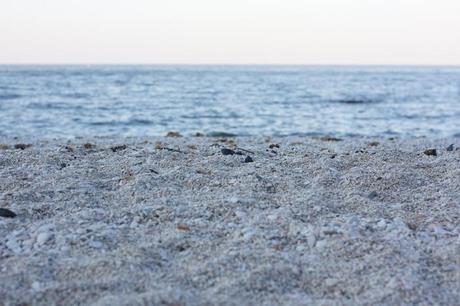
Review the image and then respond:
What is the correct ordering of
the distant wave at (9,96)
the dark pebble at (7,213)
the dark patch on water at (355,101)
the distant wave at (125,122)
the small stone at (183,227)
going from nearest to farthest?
the small stone at (183,227)
the dark pebble at (7,213)
the distant wave at (125,122)
the distant wave at (9,96)
the dark patch on water at (355,101)

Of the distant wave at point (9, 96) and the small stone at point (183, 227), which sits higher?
the small stone at point (183, 227)

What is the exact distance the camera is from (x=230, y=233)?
13.4 feet

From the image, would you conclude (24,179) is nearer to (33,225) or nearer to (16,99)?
(33,225)

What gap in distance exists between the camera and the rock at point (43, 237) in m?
3.89

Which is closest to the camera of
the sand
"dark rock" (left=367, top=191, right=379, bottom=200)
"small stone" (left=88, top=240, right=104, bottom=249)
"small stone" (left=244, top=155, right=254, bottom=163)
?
the sand

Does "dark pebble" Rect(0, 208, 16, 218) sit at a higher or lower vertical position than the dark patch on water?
higher

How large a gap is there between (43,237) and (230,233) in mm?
1234

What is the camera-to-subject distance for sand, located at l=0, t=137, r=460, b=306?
329 cm

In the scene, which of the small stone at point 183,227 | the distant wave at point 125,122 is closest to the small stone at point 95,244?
the small stone at point 183,227

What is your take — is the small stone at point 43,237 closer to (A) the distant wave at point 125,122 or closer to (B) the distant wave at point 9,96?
(A) the distant wave at point 125,122

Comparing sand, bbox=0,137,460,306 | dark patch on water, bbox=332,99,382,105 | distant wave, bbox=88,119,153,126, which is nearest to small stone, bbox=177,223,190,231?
sand, bbox=0,137,460,306

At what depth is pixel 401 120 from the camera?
20.9 m

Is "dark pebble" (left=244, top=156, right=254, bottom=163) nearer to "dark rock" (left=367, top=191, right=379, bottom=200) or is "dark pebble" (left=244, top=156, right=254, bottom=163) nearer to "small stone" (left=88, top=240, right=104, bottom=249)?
"dark rock" (left=367, top=191, right=379, bottom=200)

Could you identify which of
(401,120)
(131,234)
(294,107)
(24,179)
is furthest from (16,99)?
(131,234)
